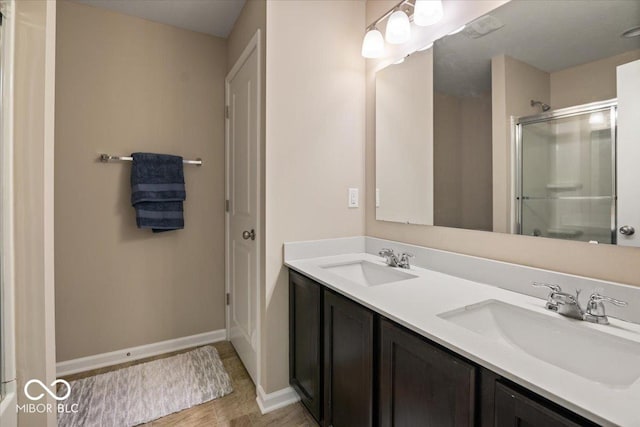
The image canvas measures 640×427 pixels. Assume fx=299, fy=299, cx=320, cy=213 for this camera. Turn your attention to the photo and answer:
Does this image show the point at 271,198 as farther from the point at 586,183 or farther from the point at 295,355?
the point at 586,183

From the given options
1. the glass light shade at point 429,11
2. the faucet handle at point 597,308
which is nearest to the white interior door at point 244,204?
the glass light shade at point 429,11

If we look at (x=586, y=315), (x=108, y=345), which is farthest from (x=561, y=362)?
(x=108, y=345)

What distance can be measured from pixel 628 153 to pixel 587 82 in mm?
269

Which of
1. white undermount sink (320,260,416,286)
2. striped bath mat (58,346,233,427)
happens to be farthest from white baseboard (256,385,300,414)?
white undermount sink (320,260,416,286)

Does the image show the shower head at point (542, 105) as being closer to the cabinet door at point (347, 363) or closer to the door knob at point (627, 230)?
the door knob at point (627, 230)

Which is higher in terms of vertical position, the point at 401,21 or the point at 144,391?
the point at 401,21

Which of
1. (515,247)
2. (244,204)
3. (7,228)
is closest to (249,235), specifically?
(244,204)

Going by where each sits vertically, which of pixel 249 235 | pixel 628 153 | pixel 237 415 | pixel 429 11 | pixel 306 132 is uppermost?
pixel 429 11

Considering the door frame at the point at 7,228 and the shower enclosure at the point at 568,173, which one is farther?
the door frame at the point at 7,228

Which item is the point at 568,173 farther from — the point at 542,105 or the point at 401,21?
the point at 401,21

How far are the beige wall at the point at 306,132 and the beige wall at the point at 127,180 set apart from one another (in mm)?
1009

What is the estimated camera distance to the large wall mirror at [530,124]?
92cm

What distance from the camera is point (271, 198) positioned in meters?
1.62

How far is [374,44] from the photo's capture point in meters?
1.69
